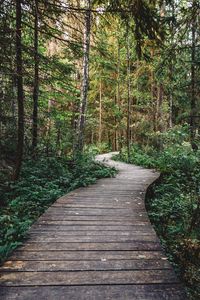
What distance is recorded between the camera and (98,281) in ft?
10.6

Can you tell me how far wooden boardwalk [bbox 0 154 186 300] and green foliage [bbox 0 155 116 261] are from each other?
1.16ft

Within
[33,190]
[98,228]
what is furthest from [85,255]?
[33,190]

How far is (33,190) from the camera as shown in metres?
8.08

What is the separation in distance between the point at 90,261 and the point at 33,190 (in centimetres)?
468

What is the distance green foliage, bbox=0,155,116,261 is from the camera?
4.64 m

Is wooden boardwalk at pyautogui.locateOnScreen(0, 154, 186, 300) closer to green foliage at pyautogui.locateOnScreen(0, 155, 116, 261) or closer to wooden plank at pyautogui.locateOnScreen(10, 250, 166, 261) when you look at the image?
wooden plank at pyautogui.locateOnScreen(10, 250, 166, 261)

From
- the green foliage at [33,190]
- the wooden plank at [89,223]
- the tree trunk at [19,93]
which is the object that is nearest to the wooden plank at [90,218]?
the wooden plank at [89,223]

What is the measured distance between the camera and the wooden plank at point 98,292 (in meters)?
2.93

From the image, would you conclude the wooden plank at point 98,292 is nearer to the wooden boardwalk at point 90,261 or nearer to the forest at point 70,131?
the wooden boardwalk at point 90,261

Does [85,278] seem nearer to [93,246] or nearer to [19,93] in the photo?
[93,246]

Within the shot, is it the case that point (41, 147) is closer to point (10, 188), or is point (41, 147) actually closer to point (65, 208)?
point (10, 188)

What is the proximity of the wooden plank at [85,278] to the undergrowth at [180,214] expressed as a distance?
0.61 metres

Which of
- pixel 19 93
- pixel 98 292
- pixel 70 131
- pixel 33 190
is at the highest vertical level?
pixel 19 93

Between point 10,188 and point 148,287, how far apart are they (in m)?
5.92
